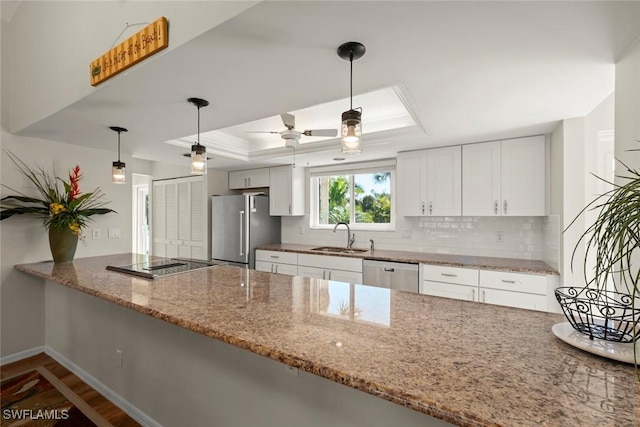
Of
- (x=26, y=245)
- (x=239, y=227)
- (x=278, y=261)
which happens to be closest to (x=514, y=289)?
(x=278, y=261)

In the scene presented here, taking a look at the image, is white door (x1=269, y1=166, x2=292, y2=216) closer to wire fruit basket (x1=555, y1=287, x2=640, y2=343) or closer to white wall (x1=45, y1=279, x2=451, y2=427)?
white wall (x1=45, y1=279, x2=451, y2=427)

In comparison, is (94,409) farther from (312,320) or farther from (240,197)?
(240,197)

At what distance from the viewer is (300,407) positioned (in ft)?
4.18

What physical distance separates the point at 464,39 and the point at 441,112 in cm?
101

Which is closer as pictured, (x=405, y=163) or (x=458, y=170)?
(x=458, y=170)

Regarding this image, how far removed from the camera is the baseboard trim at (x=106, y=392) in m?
1.96

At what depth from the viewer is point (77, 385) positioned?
2391mm

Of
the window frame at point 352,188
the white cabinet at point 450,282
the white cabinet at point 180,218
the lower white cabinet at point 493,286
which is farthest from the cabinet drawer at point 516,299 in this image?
the white cabinet at point 180,218

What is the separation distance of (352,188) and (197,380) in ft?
10.7

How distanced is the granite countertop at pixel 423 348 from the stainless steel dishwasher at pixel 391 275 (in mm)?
1668

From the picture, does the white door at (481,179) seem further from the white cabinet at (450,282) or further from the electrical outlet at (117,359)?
the electrical outlet at (117,359)

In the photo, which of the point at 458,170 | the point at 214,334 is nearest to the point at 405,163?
the point at 458,170

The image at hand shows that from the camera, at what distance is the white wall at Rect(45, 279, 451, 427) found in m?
1.17

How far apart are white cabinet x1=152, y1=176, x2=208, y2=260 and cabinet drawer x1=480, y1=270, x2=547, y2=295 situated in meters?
3.95
